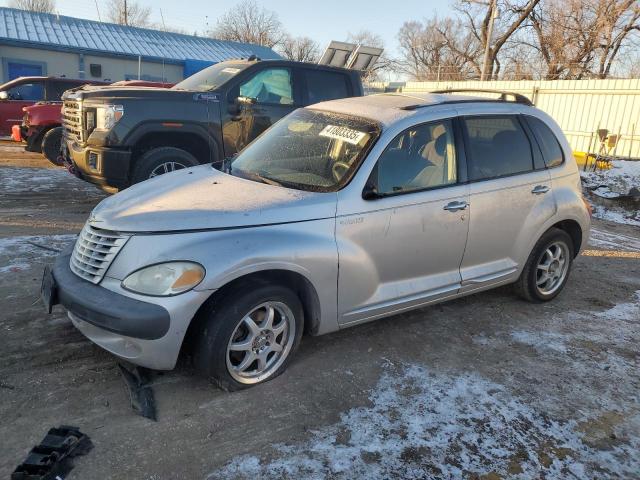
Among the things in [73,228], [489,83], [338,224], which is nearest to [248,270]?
[338,224]

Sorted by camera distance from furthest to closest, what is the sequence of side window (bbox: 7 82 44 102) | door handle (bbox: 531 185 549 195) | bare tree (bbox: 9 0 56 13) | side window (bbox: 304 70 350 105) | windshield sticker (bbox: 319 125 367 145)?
bare tree (bbox: 9 0 56 13), side window (bbox: 7 82 44 102), side window (bbox: 304 70 350 105), door handle (bbox: 531 185 549 195), windshield sticker (bbox: 319 125 367 145)

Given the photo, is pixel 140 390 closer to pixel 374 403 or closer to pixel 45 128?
pixel 374 403

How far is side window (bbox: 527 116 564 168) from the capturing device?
470 cm

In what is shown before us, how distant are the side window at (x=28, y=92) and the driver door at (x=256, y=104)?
9335 millimetres

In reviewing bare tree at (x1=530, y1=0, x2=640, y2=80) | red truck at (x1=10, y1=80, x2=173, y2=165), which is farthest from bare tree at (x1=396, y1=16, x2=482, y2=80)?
red truck at (x1=10, y1=80, x2=173, y2=165)

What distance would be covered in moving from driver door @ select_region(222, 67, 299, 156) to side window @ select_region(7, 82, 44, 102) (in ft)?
30.6

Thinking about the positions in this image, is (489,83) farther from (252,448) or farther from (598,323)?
(252,448)

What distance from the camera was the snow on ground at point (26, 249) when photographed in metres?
4.97

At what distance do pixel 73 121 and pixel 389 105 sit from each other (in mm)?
4693

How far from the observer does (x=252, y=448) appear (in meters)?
2.72

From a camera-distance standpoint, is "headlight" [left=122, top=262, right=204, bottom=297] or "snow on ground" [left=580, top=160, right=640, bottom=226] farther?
"snow on ground" [left=580, top=160, right=640, bottom=226]

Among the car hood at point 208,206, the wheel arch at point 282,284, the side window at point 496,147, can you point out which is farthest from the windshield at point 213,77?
the wheel arch at point 282,284

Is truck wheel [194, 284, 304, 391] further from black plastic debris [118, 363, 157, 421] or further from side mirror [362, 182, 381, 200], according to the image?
side mirror [362, 182, 381, 200]

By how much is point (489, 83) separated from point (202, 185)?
A: 18.9 meters
